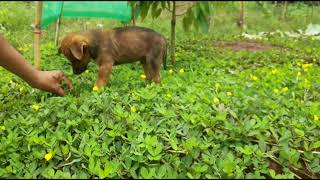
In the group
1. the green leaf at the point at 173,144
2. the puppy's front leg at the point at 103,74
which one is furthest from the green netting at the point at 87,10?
the green leaf at the point at 173,144

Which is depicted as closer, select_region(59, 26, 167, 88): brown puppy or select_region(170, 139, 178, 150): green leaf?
select_region(170, 139, 178, 150): green leaf

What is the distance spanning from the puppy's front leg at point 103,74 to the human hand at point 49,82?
1.87 ft

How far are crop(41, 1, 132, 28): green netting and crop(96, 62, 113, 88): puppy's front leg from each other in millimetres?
3092

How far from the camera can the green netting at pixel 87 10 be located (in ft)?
25.9

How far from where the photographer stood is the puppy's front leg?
4.87m

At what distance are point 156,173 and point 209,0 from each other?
145 inches

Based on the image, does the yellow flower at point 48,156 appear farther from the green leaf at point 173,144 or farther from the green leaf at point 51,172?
the green leaf at point 173,144

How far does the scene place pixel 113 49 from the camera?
507 centimetres

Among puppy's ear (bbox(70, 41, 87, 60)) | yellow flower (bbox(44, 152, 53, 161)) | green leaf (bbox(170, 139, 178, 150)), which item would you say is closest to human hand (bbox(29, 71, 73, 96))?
puppy's ear (bbox(70, 41, 87, 60))

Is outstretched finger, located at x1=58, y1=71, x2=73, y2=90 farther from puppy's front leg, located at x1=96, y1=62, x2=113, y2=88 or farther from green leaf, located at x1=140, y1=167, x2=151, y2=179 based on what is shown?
green leaf, located at x1=140, y1=167, x2=151, y2=179

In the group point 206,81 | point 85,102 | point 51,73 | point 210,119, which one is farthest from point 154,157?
point 206,81

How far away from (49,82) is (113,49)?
3.98 feet

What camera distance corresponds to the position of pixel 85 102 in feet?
12.5

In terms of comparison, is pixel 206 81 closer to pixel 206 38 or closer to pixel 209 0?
pixel 209 0
